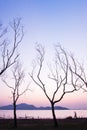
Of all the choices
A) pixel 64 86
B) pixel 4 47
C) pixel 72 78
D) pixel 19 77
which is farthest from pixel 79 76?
pixel 4 47

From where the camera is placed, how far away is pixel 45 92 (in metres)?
41.0

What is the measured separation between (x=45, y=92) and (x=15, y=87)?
6070 mm

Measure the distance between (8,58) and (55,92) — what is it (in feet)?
40.6

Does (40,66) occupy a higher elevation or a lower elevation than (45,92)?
higher

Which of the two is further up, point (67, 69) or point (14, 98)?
point (67, 69)

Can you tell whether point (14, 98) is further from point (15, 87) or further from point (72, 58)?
point (72, 58)

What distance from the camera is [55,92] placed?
4066 cm
